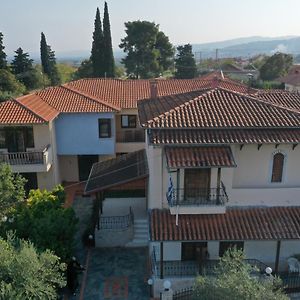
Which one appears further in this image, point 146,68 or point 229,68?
point 229,68

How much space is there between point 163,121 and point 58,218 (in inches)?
256

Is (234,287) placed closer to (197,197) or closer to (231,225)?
(231,225)

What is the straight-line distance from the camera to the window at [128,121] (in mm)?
29438

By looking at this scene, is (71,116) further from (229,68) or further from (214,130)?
(229,68)

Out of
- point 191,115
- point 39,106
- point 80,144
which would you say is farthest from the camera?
point 80,144

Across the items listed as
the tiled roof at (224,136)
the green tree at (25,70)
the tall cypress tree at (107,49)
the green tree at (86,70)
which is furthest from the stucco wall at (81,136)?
the green tree at (86,70)

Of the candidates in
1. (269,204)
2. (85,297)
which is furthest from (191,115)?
(85,297)

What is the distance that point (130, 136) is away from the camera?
2967cm

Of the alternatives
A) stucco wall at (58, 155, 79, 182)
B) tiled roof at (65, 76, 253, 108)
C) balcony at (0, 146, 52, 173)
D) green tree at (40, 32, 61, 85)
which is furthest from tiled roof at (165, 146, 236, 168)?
green tree at (40, 32, 61, 85)

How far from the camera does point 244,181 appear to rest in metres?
17.4

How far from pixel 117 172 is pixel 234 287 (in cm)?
1096

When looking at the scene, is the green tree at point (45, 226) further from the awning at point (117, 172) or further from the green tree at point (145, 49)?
the green tree at point (145, 49)

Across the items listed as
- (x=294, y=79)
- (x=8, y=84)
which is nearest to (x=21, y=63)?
(x=8, y=84)

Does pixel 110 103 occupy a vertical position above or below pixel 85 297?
above
